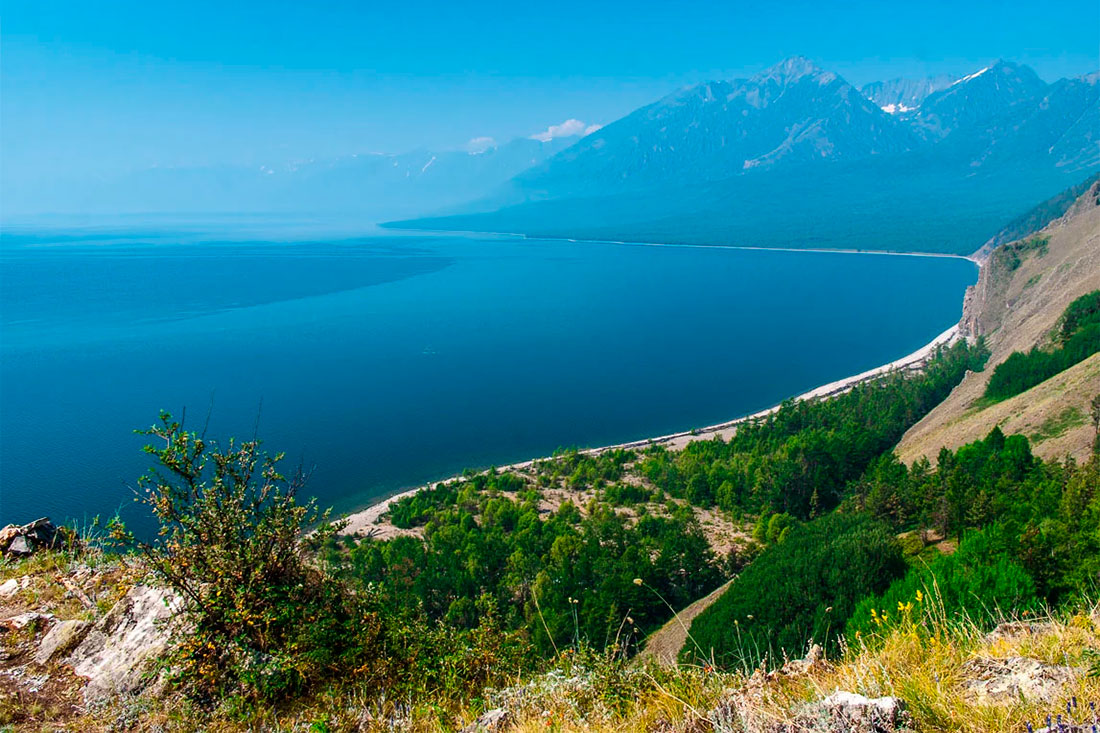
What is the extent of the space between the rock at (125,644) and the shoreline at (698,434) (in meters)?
11.6

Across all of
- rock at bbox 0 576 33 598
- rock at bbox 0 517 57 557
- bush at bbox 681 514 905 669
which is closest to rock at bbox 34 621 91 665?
rock at bbox 0 576 33 598

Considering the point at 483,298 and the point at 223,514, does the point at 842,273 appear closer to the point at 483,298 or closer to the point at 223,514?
the point at 483,298

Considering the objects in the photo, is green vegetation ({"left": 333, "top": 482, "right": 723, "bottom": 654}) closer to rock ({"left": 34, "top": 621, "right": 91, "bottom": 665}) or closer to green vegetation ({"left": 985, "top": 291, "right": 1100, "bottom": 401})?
rock ({"left": 34, "top": 621, "right": 91, "bottom": 665})

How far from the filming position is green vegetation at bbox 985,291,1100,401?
34188 mm

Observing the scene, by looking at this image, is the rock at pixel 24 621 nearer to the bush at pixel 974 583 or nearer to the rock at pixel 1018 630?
the rock at pixel 1018 630

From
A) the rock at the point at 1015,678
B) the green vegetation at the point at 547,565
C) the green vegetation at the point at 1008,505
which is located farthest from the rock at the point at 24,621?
the green vegetation at the point at 547,565

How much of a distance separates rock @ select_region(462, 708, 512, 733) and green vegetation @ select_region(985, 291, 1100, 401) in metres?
40.8

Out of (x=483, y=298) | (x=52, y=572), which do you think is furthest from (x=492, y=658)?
(x=483, y=298)

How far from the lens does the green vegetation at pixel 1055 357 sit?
34.2m

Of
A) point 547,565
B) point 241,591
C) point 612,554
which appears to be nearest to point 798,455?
point 612,554

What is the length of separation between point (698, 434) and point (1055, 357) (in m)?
22.6

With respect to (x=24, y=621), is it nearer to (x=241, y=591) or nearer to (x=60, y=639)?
(x=60, y=639)

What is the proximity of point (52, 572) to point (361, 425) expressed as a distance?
45.4m

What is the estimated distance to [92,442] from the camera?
4419cm
